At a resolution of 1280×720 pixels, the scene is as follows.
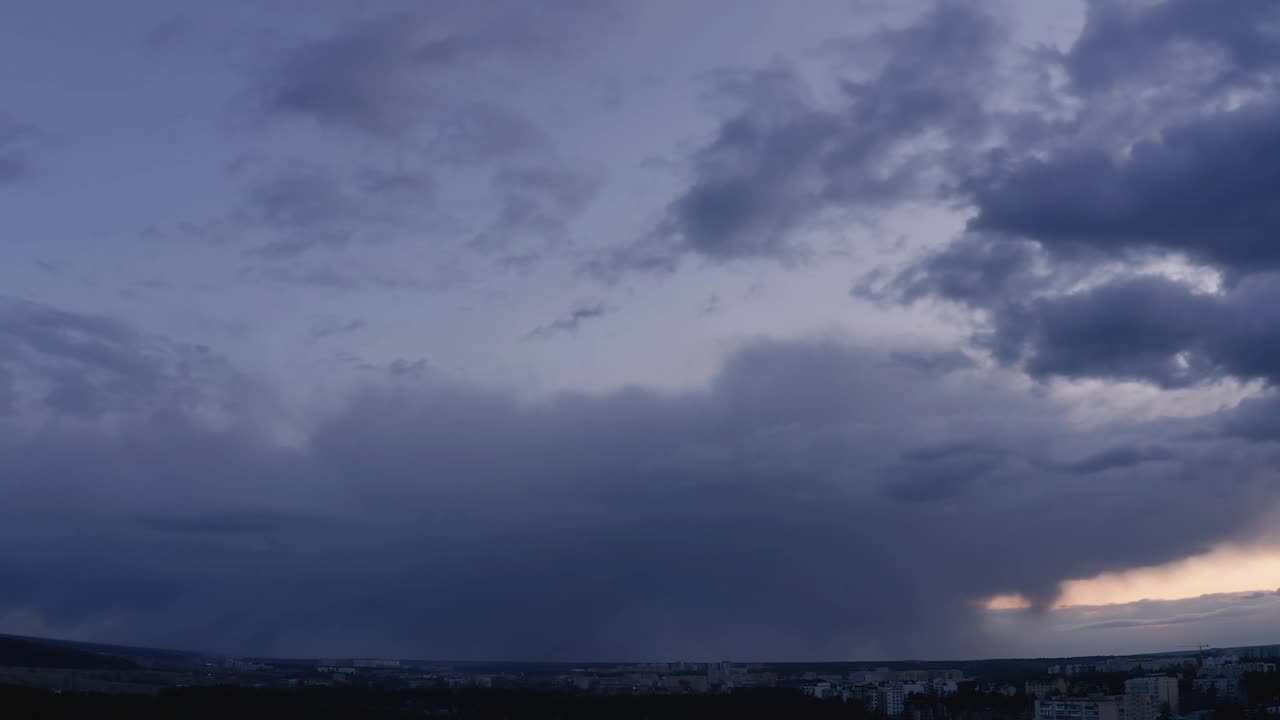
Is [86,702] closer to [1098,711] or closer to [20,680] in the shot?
[20,680]

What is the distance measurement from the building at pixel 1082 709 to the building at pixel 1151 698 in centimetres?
190

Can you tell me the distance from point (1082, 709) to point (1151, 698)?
14.5m

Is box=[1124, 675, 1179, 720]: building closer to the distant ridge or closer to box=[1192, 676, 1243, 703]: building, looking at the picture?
box=[1192, 676, 1243, 703]: building

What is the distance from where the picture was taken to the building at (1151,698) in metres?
121

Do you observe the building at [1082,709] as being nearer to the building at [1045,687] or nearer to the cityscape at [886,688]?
the cityscape at [886,688]

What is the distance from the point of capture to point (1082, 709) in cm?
11619

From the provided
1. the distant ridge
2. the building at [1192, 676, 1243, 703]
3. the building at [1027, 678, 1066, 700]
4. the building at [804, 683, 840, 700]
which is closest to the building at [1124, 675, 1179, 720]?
the building at [1192, 676, 1243, 703]

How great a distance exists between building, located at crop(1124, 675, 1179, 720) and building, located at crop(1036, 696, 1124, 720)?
74.7 inches

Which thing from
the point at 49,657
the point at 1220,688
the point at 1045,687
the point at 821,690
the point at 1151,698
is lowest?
the point at 821,690

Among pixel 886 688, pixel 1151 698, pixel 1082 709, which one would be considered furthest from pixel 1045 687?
pixel 1082 709

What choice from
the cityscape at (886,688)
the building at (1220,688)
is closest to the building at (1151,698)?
the cityscape at (886,688)

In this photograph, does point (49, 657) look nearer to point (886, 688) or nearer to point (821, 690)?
point (821, 690)

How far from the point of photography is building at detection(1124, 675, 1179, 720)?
4759 inches

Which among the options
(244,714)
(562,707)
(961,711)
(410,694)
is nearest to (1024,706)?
(961,711)
